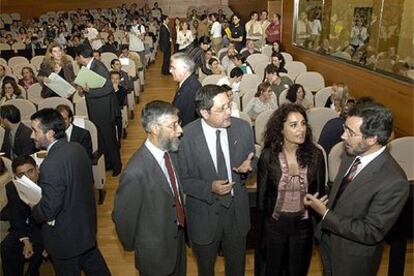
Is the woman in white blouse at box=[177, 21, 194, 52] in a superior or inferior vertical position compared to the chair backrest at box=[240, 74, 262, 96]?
superior

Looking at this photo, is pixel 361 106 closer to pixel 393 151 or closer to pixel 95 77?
pixel 393 151

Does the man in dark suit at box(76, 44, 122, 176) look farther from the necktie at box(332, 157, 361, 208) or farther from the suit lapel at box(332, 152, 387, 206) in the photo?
the suit lapel at box(332, 152, 387, 206)

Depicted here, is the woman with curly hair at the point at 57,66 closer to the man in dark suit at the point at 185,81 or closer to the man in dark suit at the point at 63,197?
the man in dark suit at the point at 185,81

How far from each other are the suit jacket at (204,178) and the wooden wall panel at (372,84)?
360cm

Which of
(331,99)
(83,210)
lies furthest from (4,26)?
(83,210)

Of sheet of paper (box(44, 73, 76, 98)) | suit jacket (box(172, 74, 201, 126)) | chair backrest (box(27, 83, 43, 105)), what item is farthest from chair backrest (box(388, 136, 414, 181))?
chair backrest (box(27, 83, 43, 105))

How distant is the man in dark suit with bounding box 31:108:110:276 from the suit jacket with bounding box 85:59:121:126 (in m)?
2.37

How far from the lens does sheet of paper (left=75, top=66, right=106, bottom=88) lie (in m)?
4.78

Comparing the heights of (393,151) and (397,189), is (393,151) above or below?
below

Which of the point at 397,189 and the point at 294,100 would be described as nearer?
the point at 397,189

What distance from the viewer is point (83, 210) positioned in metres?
2.71

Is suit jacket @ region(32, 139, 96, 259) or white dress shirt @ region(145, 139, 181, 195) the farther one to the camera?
suit jacket @ region(32, 139, 96, 259)

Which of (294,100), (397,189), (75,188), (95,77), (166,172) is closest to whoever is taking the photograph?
(397,189)

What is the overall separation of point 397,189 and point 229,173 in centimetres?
100
